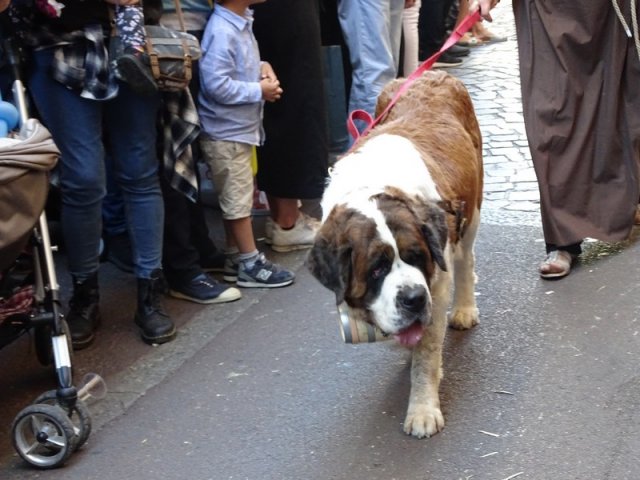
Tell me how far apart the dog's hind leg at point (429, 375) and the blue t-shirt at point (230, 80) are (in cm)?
172

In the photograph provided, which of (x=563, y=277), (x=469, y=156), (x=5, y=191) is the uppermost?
(x=5, y=191)

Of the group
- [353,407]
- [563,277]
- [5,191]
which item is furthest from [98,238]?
[563,277]

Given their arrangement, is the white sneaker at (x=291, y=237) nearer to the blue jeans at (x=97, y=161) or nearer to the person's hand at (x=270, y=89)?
the person's hand at (x=270, y=89)

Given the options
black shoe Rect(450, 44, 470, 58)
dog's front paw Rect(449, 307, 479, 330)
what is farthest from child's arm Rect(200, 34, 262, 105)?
black shoe Rect(450, 44, 470, 58)

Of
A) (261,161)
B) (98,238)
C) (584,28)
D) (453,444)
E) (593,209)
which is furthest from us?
(261,161)

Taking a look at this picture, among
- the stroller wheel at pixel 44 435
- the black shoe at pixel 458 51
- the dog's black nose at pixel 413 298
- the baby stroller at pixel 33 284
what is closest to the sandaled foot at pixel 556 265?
the dog's black nose at pixel 413 298

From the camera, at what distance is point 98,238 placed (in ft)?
14.9

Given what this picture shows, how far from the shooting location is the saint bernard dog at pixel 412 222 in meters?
3.46

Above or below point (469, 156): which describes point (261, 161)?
below

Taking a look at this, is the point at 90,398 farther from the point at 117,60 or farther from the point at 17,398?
the point at 117,60

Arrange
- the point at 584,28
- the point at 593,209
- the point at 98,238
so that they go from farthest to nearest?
the point at 593,209, the point at 584,28, the point at 98,238

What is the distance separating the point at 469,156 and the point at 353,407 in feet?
3.95

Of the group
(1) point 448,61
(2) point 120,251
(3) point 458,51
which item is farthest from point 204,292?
(3) point 458,51

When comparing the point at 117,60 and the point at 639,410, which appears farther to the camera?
the point at 117,60
